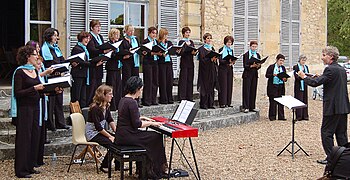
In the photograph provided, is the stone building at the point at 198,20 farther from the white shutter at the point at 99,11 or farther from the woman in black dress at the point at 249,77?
the woman in black dress at the point at 249,77

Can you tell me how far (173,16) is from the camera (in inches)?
561

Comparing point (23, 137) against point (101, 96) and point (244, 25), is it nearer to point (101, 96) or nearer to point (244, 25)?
point (101, 96)

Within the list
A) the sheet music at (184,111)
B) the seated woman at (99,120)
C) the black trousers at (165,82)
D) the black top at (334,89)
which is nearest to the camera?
the sheet music at (184,111)

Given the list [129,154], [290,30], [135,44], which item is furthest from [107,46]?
[290,30]

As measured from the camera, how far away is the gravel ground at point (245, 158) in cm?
759

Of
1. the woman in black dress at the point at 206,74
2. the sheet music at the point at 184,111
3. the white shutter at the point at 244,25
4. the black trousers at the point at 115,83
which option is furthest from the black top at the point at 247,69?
the sheet music at the point at 184,111

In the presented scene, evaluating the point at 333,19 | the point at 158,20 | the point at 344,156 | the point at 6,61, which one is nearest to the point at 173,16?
the point at 158,20

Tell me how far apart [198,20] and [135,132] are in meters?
8.25

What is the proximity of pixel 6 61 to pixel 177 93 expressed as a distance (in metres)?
5.91

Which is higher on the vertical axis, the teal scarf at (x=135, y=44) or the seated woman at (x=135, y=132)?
the teal scarf at (x=135, y=44)

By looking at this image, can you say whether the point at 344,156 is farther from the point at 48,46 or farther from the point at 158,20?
the point at 158,20

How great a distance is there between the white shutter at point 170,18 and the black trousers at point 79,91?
4.72m

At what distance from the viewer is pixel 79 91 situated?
31.6ft

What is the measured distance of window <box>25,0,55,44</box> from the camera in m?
11.2
